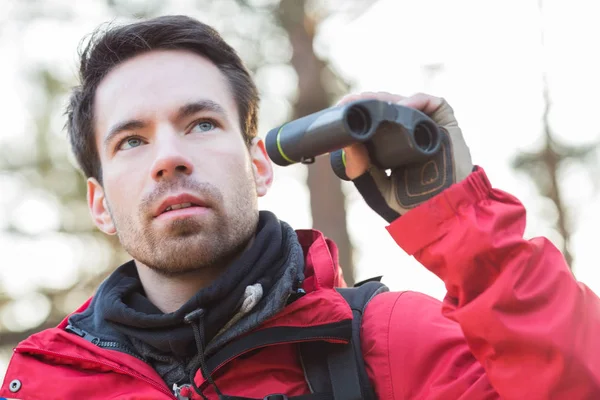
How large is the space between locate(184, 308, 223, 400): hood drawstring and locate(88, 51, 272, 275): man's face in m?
0.26

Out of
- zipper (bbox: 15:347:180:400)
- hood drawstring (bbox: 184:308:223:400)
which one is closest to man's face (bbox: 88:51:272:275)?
hood drawstring (bbox: 184:308:223:400)

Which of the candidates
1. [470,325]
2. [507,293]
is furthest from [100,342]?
[507,293]

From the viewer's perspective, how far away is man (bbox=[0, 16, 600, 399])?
175cm

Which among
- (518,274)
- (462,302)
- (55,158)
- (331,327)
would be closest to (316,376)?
(331,327)

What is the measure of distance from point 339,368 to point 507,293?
71 cm

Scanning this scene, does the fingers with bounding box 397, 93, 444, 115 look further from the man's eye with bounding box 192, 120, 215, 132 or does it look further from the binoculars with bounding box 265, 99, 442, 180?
the man's eye with bounding box 192, 120, 215, 132

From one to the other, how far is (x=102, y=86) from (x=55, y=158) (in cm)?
611

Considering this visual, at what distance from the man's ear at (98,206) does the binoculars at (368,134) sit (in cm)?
132

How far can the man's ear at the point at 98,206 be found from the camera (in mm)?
3074

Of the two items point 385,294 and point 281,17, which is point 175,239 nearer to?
point 385,294

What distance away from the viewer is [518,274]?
1738mm

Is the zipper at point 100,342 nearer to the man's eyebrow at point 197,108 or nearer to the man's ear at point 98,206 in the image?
the man's ear at point 98,206

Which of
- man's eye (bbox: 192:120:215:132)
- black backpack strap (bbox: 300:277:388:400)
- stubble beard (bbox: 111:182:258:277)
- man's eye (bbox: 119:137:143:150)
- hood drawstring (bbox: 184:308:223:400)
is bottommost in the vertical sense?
black backpack strap (bbox: 300:277:388:400)

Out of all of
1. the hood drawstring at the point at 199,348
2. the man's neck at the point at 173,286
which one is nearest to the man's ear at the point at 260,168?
the man's neck at the point at 173,286
